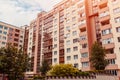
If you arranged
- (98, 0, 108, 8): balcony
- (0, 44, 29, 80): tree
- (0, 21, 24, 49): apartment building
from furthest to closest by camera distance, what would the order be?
(0, 21, 24, 49): apartment building → (98, 0, 108, 8): balcony → (0, 44, 29, 80): tree

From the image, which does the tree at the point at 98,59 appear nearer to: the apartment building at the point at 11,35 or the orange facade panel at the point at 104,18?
the orange facade panel at the point at 104,18

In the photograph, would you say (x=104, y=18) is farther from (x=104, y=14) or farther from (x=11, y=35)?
(x=11, y=35)

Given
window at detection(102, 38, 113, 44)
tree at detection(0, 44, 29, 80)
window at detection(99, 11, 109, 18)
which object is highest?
window at detection(99, 11, 109, 18)

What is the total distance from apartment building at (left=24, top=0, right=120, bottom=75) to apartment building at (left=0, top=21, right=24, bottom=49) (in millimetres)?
15876

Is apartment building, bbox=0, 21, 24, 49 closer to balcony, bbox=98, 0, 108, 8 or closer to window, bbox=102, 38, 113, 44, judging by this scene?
balcony, bbox=98, 0, 108, 8

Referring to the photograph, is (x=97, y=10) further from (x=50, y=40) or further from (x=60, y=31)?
(x=50, y=40)

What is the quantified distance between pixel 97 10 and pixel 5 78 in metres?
37.4

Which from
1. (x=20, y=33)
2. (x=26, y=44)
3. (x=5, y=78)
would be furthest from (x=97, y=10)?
(x=20, y=33)

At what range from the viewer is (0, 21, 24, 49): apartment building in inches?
3521

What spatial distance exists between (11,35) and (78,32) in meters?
49.2

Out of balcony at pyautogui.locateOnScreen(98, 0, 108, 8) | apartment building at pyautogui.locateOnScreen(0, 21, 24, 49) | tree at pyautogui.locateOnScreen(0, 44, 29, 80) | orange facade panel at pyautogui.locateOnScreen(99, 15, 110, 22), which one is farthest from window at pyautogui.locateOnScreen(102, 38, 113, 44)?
apartment building at pyautogui.locateOnScreen(0, 21, 24, 49)

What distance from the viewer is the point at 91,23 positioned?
5788cm

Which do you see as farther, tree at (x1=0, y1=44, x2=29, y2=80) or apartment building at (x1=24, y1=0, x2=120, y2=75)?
apartment building at (x1=24, y1=0, x2=120, y2=75)

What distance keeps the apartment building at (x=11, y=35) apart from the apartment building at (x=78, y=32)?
1588cm
